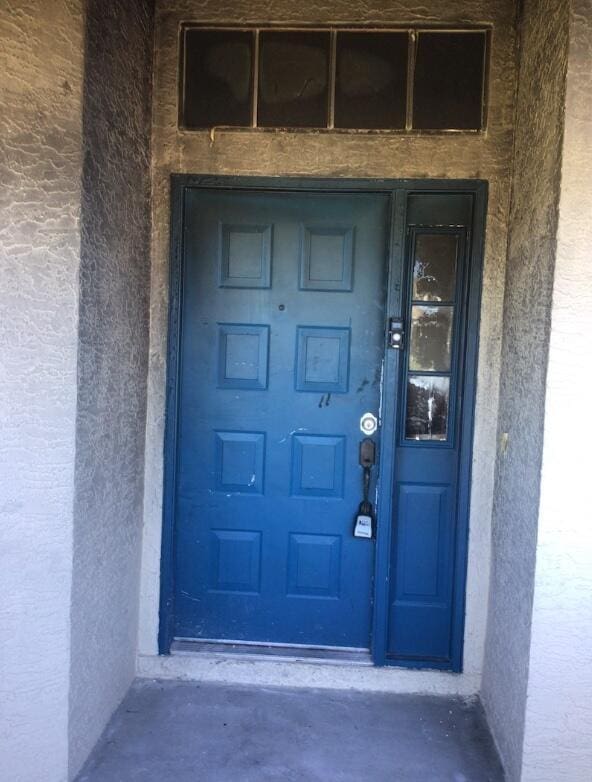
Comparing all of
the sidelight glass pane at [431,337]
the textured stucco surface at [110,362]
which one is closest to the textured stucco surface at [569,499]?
the sidelight glass pane at [431,337]

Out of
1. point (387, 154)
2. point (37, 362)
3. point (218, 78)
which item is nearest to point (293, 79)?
point (218, 78)

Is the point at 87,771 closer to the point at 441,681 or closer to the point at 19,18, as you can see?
the point at 441,681

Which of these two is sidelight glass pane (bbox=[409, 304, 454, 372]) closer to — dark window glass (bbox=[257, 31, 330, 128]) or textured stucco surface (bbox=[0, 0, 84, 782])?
dark window glass (bbox=[257, 31, 330, 128])

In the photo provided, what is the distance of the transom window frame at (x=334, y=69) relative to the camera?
2.79 m

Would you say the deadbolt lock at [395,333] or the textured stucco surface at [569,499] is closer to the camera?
the textured stucco surface at [569,499]

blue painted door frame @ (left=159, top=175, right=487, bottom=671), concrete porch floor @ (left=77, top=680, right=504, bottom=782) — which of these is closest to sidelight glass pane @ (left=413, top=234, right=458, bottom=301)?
blue painted door frame @ (left=159, top=175, right=487, bottom=671)

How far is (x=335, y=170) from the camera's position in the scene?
284 centimetres

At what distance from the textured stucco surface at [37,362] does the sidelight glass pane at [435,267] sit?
1494 millimetres

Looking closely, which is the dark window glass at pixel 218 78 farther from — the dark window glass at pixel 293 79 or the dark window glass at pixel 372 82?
the dark window glass at pixel 372 82

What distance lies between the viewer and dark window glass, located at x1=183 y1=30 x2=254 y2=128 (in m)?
2.86

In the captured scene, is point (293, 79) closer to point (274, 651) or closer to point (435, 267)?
point (435, 267)

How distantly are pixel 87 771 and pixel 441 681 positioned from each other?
1558 mm

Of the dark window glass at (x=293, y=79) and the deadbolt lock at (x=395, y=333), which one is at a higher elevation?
the dark window glass at (x=293, y=79)

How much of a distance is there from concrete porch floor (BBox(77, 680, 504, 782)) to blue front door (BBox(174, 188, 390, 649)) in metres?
0.28
